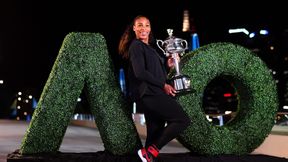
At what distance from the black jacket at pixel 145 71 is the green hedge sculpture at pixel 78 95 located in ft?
1.71

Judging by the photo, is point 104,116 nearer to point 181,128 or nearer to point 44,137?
point 44,137

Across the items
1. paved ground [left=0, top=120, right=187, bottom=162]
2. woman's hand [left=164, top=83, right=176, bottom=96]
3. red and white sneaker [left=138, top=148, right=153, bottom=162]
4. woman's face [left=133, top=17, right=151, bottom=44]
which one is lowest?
paved ground [left=0, top=120, right=187, bottom=162]

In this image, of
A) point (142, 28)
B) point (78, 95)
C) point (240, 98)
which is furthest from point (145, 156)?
point (240, 98)

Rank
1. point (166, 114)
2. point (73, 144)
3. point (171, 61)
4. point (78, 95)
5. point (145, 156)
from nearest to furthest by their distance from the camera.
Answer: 1. point (145, 156)
2. point (166, 114)
3. point (171, 61)
4. point (78, 95)
5. point (73, 144)

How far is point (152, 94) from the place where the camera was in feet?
15.4

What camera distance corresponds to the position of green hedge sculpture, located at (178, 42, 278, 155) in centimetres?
561

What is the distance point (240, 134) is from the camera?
5.84m

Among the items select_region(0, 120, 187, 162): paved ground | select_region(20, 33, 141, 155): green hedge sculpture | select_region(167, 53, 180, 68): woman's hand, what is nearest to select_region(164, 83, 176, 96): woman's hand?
select_region(167, 53, 180, 68): woman's hand

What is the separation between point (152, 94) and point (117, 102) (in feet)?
2.74

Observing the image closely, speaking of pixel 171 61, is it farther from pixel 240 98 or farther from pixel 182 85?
pixel 240 98

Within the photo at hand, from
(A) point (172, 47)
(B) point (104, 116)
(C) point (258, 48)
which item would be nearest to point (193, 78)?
(A) point (172, 47)

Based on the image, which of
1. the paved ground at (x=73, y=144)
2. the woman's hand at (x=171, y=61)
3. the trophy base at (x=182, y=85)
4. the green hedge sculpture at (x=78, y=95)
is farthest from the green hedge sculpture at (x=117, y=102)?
the paved ground at (x=73, y=144)

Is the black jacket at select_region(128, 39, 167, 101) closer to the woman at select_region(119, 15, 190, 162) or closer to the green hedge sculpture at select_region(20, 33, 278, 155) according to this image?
the woman at select_region(119, 15, 190, 162)

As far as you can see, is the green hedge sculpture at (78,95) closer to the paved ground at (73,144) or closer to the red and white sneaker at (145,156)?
the red and white sneaker at (145,156)
